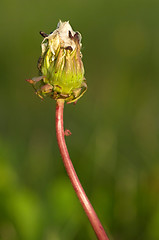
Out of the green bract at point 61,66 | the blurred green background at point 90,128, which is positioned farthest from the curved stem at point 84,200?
the blurred green background at point 90,128

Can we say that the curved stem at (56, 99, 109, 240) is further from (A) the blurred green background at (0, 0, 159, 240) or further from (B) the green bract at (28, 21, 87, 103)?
(A) the blurred green background at (0, 0, 159, 240)

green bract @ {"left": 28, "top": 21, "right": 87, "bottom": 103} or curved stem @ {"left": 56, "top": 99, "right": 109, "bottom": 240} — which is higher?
green bract @ {"left": 28, "top": 21, "right": 87, "bottom": 103}

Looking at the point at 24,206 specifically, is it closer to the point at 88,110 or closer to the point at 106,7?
the point at 88,110

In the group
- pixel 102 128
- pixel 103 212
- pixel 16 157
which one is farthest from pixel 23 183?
pixel 102 128

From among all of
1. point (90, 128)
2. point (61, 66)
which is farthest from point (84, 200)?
point (90, 128)

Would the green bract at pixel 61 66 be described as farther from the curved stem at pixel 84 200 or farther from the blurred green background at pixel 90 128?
the blurred green background at pixel 90 128

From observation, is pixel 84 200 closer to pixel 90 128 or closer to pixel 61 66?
pixel 61 66

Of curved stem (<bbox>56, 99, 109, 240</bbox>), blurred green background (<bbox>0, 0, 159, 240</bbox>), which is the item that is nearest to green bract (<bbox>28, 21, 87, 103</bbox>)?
curved stem (<bbox>56, 99, 109, 240</bbox>)
